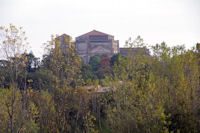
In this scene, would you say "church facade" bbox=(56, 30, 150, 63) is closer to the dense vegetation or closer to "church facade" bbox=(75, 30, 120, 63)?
"church facade" bbox=(75, 30, 120, 63)

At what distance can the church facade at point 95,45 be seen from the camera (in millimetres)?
58094

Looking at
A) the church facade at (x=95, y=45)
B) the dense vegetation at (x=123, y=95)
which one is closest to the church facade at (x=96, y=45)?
the church facade at (x=95, y=45)

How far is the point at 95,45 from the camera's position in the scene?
5875 centimetres

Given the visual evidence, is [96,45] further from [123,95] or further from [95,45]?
[123,95]

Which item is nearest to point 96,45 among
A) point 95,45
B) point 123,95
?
point 95,45

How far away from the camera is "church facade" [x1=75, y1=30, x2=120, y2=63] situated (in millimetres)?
58094

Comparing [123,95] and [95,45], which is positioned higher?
[95,45]

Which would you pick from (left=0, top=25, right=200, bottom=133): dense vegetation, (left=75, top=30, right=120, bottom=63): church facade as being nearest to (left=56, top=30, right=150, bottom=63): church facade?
(left=75, top=30, right=120, bottom=63): church facade

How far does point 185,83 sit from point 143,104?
11.3 feet

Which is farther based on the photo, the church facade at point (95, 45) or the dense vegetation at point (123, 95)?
the church facade at point (95, 45)

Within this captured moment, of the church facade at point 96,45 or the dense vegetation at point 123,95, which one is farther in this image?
the church facade at point 96,45

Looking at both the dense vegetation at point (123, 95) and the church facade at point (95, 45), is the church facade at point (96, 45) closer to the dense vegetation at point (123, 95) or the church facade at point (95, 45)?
the church facade at point (95, 45)

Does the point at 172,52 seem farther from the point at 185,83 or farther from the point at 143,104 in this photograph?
the point at 143,104

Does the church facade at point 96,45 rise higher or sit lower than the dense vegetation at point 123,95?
higher
